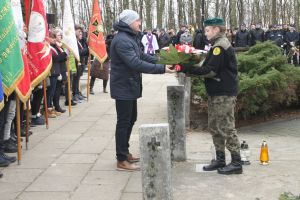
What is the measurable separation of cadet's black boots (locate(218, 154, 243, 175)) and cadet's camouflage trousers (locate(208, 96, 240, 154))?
0.08 m

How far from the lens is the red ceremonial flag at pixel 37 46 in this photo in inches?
311

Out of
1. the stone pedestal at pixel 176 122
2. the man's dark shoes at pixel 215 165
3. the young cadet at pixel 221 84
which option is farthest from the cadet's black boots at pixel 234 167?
the stone pedestal at pixel 176 122

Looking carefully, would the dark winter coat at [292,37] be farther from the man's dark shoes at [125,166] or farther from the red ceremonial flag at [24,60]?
the man's dark shoes at [125,166]

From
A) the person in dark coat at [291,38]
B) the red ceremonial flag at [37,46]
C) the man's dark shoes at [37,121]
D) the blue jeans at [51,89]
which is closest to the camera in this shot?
the red ceremonial flag at [37,46]

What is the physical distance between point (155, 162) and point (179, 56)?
1.80 metres

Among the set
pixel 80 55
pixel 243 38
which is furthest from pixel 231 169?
pixel 243 38

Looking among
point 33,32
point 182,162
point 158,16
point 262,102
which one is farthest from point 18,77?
point 158,16

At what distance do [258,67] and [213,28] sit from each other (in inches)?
171

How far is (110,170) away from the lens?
6.70m

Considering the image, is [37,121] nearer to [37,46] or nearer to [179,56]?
[37,46]

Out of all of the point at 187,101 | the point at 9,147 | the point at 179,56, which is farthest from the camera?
the point at 187,101

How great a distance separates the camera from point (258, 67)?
1025 cm

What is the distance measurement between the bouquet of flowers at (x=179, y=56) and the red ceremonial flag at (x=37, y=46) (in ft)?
8.39

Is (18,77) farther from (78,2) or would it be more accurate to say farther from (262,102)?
(78,2)
